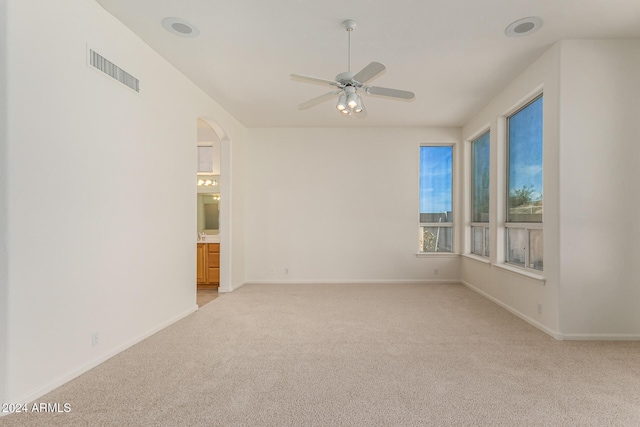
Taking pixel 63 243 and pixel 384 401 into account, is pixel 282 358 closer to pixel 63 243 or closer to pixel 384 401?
pixel 384 401

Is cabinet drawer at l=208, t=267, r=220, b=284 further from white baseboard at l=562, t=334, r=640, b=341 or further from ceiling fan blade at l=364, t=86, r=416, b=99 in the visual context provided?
white baseboard at l=562, t=334, r=640, b=341

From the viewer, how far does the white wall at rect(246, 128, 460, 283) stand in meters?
6.61

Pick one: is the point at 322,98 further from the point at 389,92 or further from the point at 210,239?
the point at 210,239

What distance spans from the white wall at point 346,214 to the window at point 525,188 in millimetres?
1964

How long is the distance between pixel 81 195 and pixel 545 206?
421 cm

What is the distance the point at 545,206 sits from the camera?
367 cm

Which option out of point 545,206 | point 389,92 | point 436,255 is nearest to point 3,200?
point 389,92

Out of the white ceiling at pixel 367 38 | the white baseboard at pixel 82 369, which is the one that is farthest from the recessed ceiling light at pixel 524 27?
the white baseboard at pixel 82 369

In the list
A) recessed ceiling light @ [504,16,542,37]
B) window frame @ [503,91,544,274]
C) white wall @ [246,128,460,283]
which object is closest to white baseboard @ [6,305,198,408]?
white wall @ [246,128,460,283]

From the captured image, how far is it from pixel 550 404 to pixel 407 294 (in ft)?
10.9

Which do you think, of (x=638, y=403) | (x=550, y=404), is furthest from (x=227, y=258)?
(x=638, y=403)

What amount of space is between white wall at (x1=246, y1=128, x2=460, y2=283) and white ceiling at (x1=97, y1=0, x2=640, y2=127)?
1.84 m

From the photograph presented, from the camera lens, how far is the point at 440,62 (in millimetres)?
3885

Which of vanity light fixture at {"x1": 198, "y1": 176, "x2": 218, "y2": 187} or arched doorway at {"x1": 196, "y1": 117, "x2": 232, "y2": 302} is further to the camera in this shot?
vanity light fixture at {"x1": 198, "y1": 176, "x2": 218, "y2": 187}
